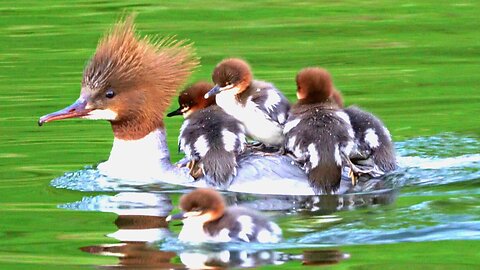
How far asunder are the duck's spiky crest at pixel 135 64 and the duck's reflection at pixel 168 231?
0.90 metres

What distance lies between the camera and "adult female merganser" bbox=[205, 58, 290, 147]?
9.91 metres

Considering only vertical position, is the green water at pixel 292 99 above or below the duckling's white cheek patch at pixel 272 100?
below

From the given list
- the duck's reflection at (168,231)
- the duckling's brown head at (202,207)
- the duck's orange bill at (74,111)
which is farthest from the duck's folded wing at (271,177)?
the duckling's brown head at (202,207)

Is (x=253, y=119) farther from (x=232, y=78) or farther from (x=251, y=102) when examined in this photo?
(x=232, y=78)

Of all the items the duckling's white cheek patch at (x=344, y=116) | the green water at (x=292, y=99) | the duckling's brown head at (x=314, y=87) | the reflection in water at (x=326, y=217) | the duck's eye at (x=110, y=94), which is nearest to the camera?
the reflection in water at (x=326, y=217)

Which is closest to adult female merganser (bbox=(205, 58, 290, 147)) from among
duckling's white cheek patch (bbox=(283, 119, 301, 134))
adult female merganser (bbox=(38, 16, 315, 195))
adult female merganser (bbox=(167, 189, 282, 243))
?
duckling's white cheek patch (bbox=(283, 119, 301, 134))

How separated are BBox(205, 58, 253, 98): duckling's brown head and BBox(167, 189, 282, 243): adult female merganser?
1.86 m

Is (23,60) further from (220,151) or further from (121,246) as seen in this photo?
(121,246)

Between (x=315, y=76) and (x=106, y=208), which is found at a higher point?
(x=315, y=76)

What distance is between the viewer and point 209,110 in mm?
9883

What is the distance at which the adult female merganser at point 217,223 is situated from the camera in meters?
8.14

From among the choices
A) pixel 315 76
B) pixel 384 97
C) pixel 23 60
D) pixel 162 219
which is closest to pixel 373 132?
pixel 315 76

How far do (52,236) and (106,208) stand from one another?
34.0 inches

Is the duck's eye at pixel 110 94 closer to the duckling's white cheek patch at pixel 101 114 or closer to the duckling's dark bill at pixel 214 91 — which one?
the duckling's white cheek patch at pixel 101 114
